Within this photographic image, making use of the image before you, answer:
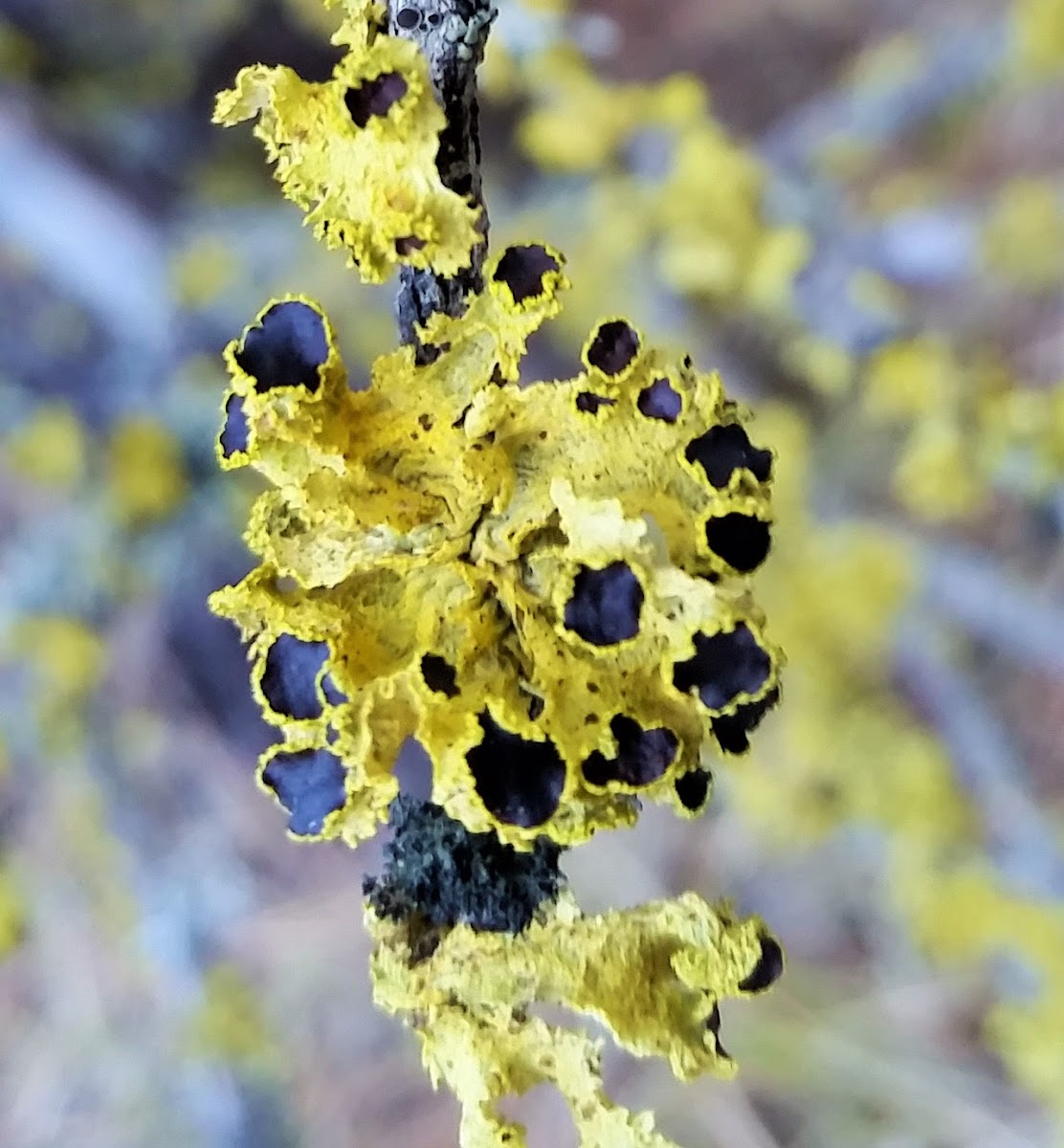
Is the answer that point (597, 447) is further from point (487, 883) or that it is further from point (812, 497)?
point (812, 497)

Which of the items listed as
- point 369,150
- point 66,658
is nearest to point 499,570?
point 369,150

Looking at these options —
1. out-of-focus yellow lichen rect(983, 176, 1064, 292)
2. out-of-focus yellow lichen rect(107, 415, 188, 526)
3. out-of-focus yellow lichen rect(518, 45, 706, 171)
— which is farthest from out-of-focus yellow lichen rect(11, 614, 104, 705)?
out-of-focus yellow lichen rect(983, 176, 1064, 292)

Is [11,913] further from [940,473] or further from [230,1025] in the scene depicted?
[940,473]

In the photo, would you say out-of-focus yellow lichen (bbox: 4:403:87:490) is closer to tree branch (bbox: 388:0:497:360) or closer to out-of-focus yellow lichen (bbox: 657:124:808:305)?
out-of-focus yellow lichen (bbox: 657:124:808:305)

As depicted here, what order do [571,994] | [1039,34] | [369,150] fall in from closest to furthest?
[369,150] < [571,994] < [1039,34]

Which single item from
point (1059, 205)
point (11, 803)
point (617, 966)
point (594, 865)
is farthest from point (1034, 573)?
point (11, 803)
